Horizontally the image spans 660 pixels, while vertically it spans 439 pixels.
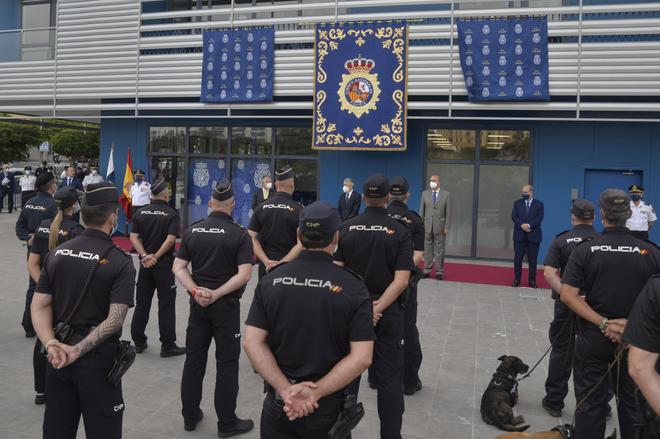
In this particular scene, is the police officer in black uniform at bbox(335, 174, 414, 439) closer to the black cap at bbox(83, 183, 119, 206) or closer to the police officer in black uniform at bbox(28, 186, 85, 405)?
the black cap at bbox(83, 183, 119, 206)

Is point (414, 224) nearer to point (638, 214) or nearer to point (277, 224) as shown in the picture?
point (277, 224)

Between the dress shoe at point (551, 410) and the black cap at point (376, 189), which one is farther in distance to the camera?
the dress shoe at point (551, 410)

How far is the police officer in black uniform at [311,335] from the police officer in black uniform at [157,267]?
12.6 ft

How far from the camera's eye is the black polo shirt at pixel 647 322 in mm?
2541

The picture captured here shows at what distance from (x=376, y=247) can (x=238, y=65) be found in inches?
396

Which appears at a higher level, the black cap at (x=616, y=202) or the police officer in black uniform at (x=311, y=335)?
the black cap at (x=616, y=202)

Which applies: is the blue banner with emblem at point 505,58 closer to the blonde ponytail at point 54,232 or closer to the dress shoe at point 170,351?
the dress shoe at point 170,351

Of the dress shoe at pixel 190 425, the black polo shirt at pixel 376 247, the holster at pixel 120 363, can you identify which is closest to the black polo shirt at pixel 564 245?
the black polo shirt at pixel 376 247

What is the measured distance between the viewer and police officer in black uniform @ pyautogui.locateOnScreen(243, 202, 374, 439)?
2633mm

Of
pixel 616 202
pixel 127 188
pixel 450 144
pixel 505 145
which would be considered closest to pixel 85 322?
pixel 616 202

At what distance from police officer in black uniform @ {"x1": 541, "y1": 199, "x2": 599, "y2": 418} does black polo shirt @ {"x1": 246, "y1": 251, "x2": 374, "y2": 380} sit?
2847 millimetres

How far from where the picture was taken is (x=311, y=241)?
2.76m

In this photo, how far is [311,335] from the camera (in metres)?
2.65

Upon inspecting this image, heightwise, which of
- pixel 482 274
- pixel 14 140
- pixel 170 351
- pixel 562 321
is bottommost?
pixel 170 351
